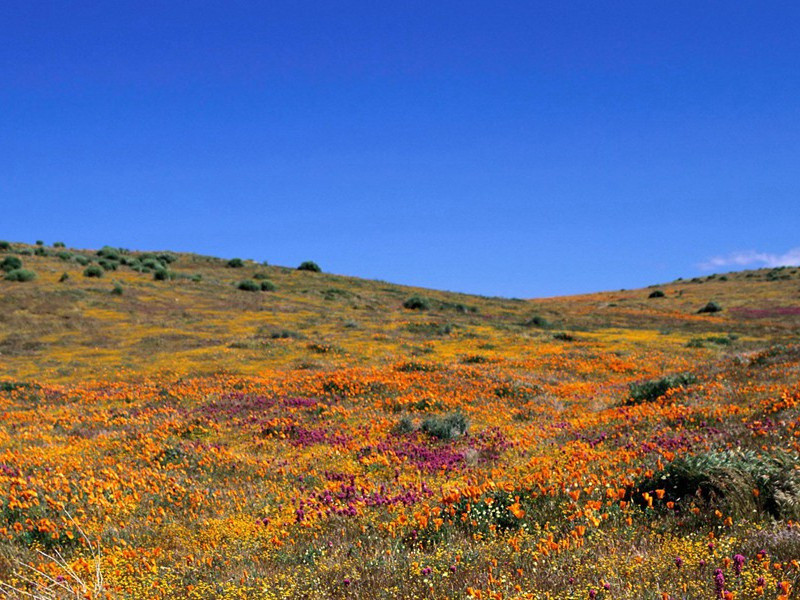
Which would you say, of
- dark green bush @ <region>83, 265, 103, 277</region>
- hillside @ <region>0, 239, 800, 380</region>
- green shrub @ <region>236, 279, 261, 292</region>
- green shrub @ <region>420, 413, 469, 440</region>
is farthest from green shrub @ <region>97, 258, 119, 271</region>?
green shrub @ <region>420, 413, 469, 440</region>

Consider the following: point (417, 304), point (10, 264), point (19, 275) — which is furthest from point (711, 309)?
point (10, 264)

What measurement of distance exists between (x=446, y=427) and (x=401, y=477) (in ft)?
9.16

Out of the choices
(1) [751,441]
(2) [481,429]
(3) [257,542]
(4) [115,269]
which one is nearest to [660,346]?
(2) [481,429]

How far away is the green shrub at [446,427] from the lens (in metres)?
11.2

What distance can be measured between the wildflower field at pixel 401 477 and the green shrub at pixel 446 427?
0.05 metres

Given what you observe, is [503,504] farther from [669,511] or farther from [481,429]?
[481,429]

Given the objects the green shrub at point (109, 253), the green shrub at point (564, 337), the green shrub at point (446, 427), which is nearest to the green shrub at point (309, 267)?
the green shrub at point (109, 253)

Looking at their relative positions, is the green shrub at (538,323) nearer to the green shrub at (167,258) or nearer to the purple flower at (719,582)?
the purple flower at (719,582)

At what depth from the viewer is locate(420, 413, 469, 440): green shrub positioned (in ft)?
36.8

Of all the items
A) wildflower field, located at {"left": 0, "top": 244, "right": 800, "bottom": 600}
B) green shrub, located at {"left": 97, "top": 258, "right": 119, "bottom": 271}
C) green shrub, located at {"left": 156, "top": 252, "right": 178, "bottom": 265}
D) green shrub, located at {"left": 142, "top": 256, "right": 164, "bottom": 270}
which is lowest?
wildflower field, located at {"left": 0, "top": 244, "right": 800, "bottom": 600}

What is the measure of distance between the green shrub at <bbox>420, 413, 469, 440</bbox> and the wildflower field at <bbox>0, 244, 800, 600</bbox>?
0.16 ft

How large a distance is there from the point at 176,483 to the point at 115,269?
57501 millimetres

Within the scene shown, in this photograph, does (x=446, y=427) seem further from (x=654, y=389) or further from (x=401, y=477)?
(x=654, y=389)

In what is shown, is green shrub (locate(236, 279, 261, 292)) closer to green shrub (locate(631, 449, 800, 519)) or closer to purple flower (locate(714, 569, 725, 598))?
green shrub (locate(631, 449, 800, 519))
